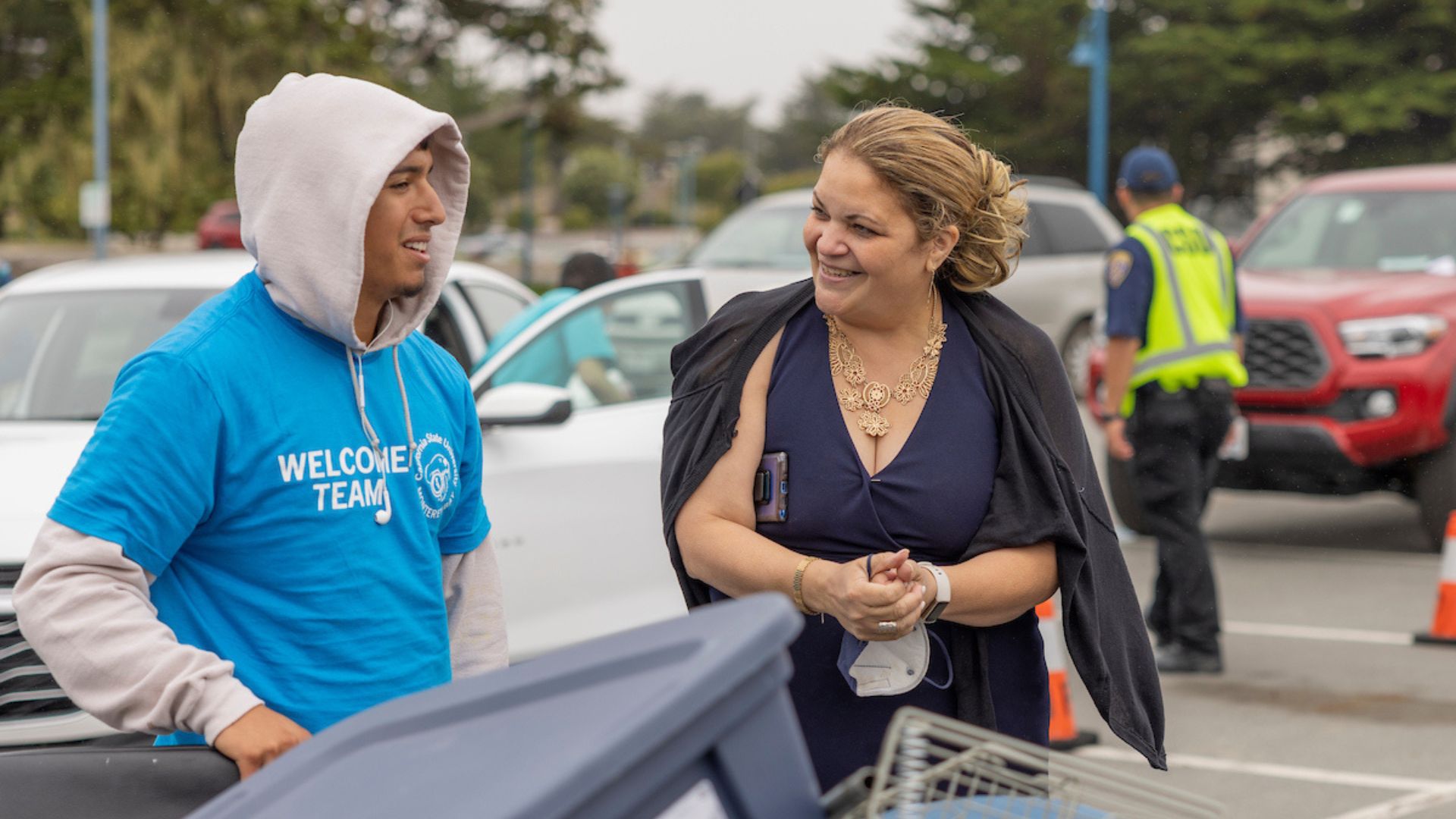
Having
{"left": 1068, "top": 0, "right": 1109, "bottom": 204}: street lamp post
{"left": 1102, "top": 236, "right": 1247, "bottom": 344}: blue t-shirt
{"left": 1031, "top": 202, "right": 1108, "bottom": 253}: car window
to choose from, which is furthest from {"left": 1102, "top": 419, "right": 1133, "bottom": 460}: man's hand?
{"left": 1068, "top": 0, "right": 1109, "bottom": 204}: street lamp post

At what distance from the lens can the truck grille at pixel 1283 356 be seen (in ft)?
29.9

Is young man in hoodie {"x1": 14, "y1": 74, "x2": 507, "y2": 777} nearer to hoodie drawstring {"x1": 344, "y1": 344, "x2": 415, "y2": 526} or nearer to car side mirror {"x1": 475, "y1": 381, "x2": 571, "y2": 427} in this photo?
hoodie drawstring {"x1": 344, "y1": 344, "x2": 415, "y2": 526}

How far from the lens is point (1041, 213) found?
16.3 m

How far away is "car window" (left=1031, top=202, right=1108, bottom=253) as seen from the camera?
1630cm

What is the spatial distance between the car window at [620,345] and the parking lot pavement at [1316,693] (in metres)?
2.03

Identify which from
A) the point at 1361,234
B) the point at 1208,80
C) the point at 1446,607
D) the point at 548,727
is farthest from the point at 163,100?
the point at 548,727

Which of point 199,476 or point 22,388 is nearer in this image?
point 199,476

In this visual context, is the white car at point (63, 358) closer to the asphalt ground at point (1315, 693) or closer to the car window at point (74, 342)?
the car window at point (74, 342)

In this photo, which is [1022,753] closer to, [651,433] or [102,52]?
[651,433]

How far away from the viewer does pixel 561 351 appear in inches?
239

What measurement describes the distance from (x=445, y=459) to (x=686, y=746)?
1.14 meters

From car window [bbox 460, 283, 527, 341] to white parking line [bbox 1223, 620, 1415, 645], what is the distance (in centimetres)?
350

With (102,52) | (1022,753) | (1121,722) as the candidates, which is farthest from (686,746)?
(102,52)

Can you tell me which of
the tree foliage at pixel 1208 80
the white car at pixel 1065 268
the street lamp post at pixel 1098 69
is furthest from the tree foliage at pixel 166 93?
the white car at pixel 1065 268
